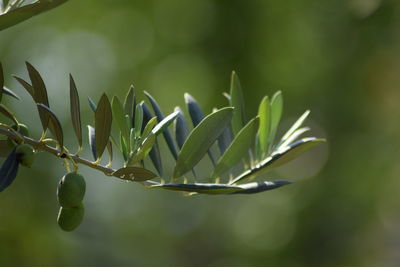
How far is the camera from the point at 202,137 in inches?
17.8

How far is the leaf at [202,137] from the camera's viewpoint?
0.44 m

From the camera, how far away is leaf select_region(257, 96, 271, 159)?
22.1 inches

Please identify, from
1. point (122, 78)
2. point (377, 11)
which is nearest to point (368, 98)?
point (377, 11)

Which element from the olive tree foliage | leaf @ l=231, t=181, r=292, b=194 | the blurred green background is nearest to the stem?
the olive tree foliage

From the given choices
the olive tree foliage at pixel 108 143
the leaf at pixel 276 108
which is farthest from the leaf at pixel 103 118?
the leaf at pixel 276 108

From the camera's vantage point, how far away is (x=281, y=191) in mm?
3105

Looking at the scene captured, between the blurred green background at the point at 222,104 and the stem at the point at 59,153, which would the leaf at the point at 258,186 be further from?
the blurred green background at the point at 222,104

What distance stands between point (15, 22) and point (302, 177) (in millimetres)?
2771

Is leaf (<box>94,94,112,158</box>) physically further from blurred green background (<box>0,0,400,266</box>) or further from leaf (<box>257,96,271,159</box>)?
blurred green background (<box>0,0,400,266</box>)

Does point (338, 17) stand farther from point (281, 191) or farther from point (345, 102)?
point (281, 191)

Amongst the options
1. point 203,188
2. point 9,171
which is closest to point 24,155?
point 9,171

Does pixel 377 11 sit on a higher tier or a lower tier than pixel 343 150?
higher

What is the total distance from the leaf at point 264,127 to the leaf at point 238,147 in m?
0.06

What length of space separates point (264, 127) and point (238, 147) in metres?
0.09
